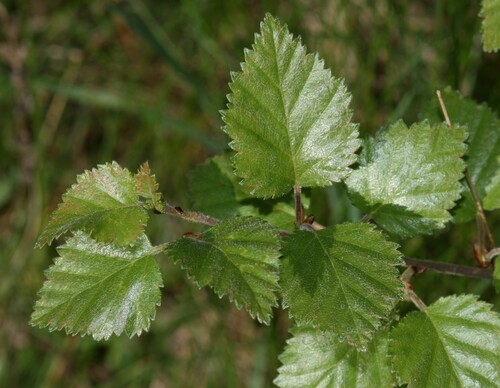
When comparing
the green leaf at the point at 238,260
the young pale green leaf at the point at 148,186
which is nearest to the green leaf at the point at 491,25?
the green leaf at the point at 238,260

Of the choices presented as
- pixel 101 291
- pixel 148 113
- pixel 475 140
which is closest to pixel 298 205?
pixel 101 291

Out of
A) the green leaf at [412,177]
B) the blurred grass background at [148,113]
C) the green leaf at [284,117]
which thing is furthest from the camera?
the blurred grass background at [148,113]

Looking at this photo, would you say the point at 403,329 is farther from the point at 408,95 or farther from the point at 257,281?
the point at 408,95

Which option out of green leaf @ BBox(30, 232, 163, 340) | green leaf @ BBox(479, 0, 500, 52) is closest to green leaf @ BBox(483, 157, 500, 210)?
green leaf @ BBox(479, 0, 500, 52)

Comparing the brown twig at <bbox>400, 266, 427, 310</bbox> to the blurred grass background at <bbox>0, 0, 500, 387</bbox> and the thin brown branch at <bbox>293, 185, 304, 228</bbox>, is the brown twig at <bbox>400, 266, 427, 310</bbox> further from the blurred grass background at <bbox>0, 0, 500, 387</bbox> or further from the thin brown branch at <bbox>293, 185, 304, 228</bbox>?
the blurred grass background at <bbox>0, 0, 500, 387</bbox>

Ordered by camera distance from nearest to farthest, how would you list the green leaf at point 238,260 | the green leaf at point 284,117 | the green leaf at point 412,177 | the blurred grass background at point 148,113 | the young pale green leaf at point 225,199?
the green leaf at point 238,260, the green leaf at point 284,117, the green leaf at point 412,177, the young pale green leaf at point 225,199, the blurred grass background at point 148,113

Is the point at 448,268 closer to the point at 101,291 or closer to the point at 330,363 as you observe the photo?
the point at 330,363

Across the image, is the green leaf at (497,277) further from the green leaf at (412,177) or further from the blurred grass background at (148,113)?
the blurred grass background at (148,113)

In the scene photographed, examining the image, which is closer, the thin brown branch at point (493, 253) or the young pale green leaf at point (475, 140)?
the thin brown branch at point (493, 253)
